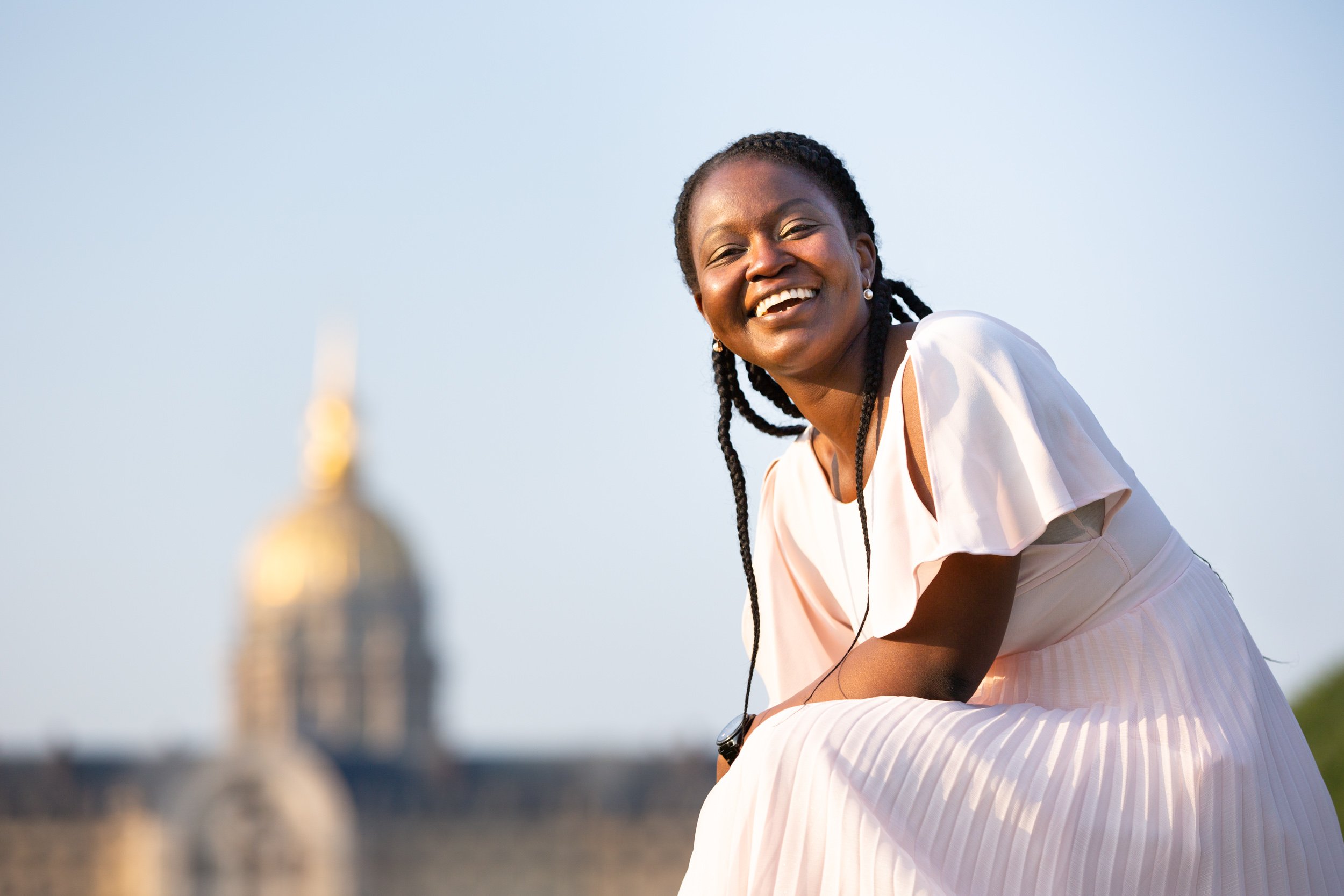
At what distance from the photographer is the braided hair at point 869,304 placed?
2.54 m

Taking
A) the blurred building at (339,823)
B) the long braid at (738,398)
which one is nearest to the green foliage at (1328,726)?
the long braid at (738,398)

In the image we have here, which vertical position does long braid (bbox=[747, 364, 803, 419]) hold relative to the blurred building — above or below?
above

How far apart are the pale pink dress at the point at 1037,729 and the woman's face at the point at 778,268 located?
216 mm

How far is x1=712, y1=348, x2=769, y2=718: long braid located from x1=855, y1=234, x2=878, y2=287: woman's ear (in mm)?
307

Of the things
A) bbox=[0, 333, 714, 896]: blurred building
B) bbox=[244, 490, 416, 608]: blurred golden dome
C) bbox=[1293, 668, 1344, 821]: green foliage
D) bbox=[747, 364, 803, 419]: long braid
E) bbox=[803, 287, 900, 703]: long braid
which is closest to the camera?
bbox=[803, 287, 900, 703]: long braid

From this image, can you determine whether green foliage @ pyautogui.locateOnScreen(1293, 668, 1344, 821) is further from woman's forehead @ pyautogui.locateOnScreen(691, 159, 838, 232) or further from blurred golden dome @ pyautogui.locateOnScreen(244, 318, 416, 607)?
blurred golden dome @ pyautogui.locateOnScreen(244, 318, 416, 607)

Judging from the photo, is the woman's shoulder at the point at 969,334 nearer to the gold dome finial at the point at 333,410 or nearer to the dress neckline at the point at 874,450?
the dress neckline at the point at 874,450

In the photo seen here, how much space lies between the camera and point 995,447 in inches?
89.7

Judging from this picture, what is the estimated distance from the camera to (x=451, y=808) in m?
47.9

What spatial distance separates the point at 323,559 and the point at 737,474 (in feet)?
196

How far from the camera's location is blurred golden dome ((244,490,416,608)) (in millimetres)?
60812

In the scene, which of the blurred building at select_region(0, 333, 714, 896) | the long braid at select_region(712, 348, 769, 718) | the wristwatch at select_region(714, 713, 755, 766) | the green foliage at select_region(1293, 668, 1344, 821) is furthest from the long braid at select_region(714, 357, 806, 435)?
the blurred building at select_region(0, 333, 714, 896)

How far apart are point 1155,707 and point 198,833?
1807 inches

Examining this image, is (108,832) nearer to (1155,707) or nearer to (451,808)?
(451,808)
